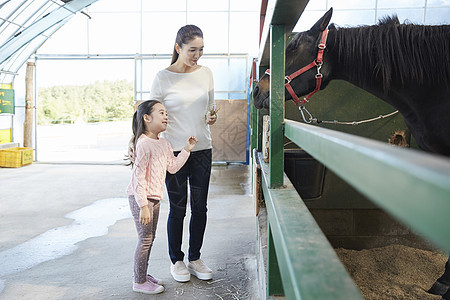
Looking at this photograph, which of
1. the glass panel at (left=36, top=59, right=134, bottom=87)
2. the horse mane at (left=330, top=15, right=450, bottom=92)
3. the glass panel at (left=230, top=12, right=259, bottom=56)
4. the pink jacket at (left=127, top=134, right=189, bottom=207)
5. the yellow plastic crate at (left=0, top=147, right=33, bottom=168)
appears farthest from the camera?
the glass panel at (left=36, top=59, right=134, bottom=87)

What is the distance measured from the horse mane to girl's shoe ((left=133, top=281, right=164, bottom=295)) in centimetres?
156

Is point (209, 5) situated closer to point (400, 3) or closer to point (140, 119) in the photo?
point (400, 3)

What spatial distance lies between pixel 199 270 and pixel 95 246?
1088 millimetres

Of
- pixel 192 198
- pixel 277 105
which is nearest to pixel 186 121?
pixel 192 198

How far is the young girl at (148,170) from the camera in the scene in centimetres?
207

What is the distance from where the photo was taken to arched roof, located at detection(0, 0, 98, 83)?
835 centimetres

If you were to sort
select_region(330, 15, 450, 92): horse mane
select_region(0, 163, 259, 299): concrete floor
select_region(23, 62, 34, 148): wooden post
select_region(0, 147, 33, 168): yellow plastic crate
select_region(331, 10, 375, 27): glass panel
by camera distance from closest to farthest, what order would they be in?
1. select_region(330, 15, 450, 92): horse mane
2. select_region(0, 163, 259, 299): concrete floor
3. select_region(0, 147, 33, 168): yellow plastic crate
4. select_region(23, 62, 34, 148): wooden post
5. select_region(331, 10, 375, 27): glass panel

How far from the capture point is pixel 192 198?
7.91 ft

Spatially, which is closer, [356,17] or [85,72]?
[356,17]

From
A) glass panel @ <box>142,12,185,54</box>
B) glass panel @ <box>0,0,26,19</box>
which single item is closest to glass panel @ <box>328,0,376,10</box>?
glass panel @ <box>142,12,185,54</box>

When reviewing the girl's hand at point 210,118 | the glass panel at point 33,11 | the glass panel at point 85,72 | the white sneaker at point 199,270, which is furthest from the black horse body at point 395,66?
the glass panel at point 85,72

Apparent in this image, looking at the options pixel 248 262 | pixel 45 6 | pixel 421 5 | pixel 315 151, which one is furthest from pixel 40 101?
pixel 315 151

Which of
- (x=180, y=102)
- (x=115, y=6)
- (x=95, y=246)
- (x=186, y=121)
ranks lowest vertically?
(x=95, y=246)

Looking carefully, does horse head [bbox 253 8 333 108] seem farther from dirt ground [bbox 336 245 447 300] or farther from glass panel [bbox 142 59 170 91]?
glass panel [bbox 142 59 170 91]
